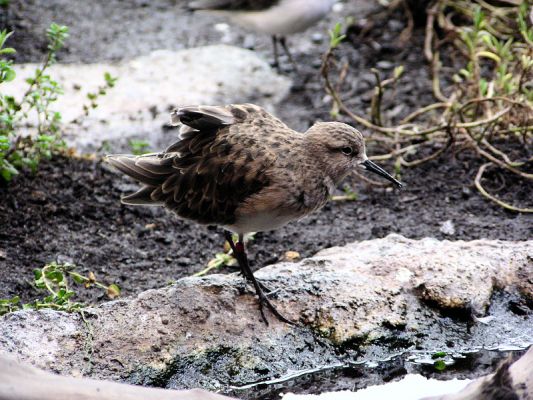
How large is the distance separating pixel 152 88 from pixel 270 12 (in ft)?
5.08

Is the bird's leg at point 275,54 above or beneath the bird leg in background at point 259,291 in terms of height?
beneath

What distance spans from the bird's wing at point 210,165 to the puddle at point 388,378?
0.95 metres

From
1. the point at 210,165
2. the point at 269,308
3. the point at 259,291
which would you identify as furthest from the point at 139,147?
the point at 269,308

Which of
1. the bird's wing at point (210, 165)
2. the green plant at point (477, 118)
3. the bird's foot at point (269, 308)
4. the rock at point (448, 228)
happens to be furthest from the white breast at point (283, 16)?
the bird's foot at point (269, 308)

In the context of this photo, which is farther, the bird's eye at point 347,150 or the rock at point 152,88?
the rock at point 152,88

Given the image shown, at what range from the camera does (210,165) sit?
468cm

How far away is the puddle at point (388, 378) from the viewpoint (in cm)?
417

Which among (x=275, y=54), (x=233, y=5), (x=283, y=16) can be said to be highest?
(x=233, y=5)

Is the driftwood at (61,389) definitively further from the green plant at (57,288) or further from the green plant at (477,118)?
the green plant at (477,118)

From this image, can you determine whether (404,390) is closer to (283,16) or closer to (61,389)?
(61,389)

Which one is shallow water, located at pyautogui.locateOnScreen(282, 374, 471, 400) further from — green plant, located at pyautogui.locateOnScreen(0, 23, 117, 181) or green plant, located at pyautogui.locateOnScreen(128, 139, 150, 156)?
green plant, located at pyautogui.locateOnScreen(128, 139, 150, 156)

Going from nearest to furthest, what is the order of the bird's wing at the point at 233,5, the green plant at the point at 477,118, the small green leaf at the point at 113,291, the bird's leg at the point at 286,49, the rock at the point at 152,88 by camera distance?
the small green leaf at the point at 113,291, the green plant at the point at 477,118, the rock at the point at 152,88, the bird's wing at the point at 233,5, the bird's leg at the point at 286,49

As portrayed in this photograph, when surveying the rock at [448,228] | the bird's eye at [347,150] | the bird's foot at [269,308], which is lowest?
the rock at [448,228]

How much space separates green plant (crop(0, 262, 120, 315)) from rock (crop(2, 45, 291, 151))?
197 centimetres
